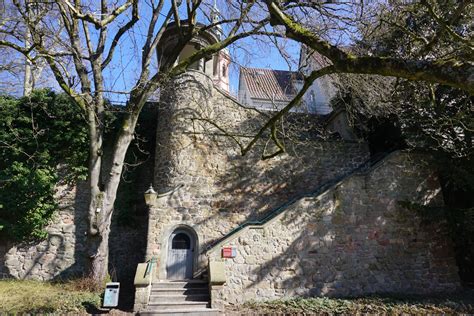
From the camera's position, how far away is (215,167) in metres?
11.8

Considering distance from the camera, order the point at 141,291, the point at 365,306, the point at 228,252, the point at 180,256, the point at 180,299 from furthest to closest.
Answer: the point at 180,256, the point at 228,252, the point at 180,299, the point at 141,291, the point at 365,306

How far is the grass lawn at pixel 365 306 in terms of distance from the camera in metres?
7.71

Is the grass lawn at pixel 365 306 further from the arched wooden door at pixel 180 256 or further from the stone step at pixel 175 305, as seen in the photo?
the arched wooden door at pixel 180 256

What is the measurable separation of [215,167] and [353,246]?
17.2ft

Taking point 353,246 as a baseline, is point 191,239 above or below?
above

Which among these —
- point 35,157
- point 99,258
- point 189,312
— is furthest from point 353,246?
point 35,157

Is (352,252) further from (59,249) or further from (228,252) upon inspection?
(59,249)

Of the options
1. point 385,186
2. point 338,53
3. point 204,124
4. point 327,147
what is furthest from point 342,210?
point 338,53

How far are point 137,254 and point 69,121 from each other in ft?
17.4

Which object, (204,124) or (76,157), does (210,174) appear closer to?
(204,124)

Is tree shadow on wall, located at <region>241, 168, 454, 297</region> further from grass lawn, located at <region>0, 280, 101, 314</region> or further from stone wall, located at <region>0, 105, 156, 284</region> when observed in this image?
stone wall, located at <region>0, 105, 156, 284</region>

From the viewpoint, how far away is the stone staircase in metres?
7.91

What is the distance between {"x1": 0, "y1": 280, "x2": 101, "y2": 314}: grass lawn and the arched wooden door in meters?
2.47

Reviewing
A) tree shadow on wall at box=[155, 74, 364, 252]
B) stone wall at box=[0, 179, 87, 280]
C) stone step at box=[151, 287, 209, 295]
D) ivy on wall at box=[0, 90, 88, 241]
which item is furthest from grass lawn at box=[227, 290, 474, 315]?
ivy on wall at box=[0, 90, 88, 241]
